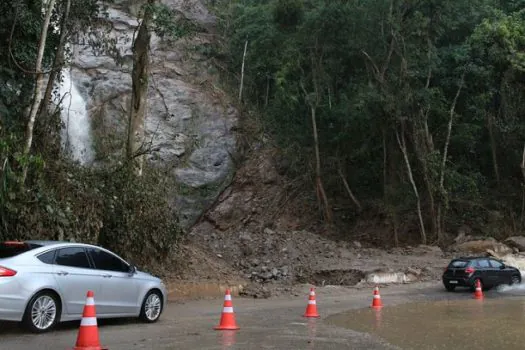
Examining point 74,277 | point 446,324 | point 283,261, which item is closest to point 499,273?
point 283,261

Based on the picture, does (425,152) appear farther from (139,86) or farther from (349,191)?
(139,86)

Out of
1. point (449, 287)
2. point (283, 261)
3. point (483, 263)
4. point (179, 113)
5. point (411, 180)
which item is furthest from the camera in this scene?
point (179, 113)

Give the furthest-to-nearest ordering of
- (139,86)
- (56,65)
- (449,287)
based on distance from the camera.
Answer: (449,287), (139,86), (56,65)

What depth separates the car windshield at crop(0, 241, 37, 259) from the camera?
33.3 ft

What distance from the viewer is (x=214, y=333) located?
35.9 feet

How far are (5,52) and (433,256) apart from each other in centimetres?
2282

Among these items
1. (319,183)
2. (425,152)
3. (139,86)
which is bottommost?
(319,183)

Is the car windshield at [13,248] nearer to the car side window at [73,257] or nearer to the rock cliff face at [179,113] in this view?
the car side window at [73,257]

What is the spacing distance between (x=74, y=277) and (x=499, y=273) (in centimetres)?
1897

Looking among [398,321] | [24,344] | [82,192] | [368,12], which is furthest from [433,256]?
[24,344]

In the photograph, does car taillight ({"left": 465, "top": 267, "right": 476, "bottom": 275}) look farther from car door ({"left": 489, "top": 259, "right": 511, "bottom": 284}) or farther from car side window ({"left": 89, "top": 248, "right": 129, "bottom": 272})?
car side window ({"left": 89, "top": 248, "right": 129, "bottom": 272})

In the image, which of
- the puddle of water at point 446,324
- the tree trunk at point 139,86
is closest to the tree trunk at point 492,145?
the puddle of water at point 446,324

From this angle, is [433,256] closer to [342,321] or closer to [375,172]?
[375,172]

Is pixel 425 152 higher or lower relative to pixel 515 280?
higher
